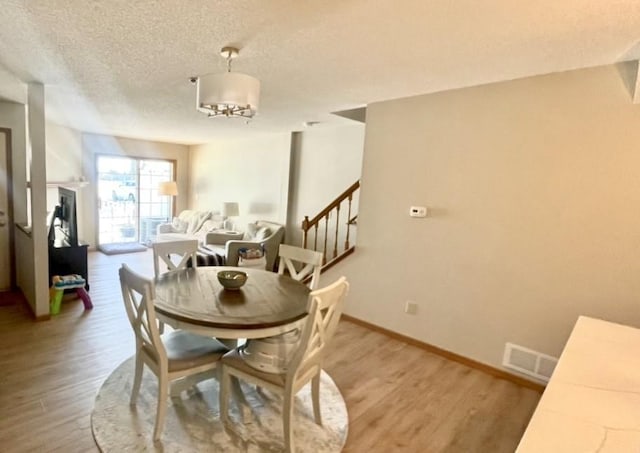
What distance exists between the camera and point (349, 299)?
3941 mm

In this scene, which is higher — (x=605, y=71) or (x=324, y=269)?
(x=605, y=71)

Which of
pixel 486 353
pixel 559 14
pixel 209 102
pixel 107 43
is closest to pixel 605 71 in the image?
pixel 559 14

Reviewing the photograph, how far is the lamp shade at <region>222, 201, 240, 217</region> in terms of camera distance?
663 cm

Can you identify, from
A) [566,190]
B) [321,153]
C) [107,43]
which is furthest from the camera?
[321,153]

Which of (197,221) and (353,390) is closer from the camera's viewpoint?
(353,390)

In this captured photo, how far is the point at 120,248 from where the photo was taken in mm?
6930

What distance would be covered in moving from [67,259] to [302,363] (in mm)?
3761

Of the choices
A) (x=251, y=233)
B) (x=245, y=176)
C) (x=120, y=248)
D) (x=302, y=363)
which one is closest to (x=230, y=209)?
(x=245, y=176)

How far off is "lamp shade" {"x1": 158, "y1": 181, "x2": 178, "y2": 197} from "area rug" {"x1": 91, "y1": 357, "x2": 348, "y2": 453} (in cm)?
576

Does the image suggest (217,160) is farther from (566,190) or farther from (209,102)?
(566,190)

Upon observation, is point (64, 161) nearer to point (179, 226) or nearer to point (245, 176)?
point (179, 226)

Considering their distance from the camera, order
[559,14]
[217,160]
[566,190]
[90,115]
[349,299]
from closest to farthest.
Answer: [559,14], [566,190], [349,299], [90,115], [217,160]

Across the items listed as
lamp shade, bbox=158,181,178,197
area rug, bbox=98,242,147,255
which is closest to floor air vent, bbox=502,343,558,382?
area rug, bbox=98,242,147,255

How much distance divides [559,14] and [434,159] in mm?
1557
